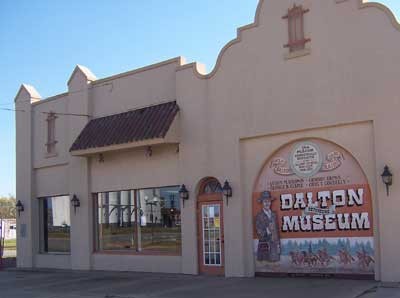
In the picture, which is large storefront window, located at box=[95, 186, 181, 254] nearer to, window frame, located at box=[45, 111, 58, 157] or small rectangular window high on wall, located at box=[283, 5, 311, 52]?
window frame, located at box=[45, 111, 58, 157]

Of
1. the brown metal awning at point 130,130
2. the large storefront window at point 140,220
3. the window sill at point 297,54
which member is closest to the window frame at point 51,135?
the brown metal awning at point 130,130

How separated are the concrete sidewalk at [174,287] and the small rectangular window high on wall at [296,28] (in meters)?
6.20

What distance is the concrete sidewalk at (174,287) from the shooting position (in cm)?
1377

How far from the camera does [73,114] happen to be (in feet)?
75.6

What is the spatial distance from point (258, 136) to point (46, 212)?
1172 cm

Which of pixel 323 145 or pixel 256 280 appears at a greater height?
pixel 323 145

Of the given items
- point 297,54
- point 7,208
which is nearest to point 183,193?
point 297,54

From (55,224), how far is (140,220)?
5400mm

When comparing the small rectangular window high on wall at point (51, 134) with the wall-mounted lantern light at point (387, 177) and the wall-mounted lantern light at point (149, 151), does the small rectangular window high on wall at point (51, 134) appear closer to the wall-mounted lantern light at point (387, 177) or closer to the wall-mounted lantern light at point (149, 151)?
the wall-mounted lantern light at point (149, 151)

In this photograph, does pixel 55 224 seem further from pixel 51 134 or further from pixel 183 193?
pixel 183 193

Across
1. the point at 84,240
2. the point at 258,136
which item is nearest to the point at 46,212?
the point at 84,240

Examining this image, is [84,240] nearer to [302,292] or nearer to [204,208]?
[204,208]

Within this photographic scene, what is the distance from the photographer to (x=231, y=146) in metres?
17.7

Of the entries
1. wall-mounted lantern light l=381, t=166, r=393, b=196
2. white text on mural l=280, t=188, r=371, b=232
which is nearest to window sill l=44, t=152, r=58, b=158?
white text on mural l=280, t=188, r=371, b=232
